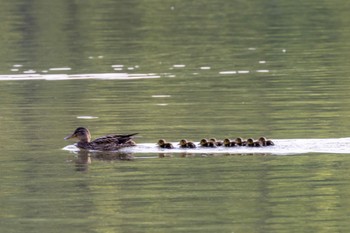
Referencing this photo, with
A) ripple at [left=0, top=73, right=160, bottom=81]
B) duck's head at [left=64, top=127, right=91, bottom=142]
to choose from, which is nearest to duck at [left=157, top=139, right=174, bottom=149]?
duck's head at [left=64, top=127, right=91, bottom=142]

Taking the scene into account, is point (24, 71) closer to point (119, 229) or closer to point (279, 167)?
point (279, 167)

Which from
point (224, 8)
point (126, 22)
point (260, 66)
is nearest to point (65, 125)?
point (260, 66)

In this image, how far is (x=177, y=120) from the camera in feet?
72.5

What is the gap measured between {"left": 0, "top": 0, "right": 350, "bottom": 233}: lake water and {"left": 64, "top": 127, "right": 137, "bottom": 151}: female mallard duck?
0.15 metres

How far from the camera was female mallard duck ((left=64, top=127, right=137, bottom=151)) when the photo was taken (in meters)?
19.3

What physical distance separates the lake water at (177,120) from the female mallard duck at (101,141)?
5.9 inches

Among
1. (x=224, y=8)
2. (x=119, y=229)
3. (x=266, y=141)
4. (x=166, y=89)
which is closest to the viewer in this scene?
(x=119, y=229)

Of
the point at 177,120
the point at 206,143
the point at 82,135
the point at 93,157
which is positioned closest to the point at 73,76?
the point at 177,120

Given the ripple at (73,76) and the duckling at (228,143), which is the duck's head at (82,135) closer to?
the duckling at (228,143)

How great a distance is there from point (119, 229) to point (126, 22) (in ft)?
105

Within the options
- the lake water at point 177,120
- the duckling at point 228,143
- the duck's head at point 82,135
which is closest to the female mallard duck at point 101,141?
the duck's head at point 82,135

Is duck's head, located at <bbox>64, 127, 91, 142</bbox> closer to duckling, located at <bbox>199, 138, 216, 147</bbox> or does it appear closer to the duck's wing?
the duck's wing

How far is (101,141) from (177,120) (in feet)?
8.82

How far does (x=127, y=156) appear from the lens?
1911 cm
